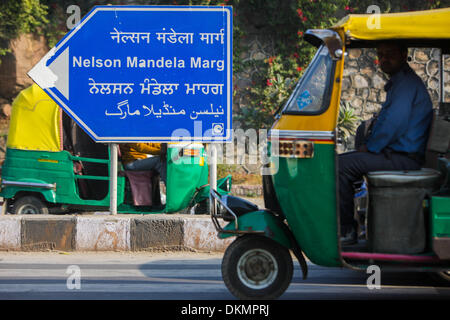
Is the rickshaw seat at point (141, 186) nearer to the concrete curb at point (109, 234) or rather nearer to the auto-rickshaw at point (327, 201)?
the concrete curb at point (109, 234)

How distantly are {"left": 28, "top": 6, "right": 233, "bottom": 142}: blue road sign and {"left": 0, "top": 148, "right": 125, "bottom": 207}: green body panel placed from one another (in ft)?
3.62

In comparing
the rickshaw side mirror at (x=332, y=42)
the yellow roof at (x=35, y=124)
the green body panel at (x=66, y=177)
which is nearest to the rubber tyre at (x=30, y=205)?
the green body panel at (x=66, y=177)

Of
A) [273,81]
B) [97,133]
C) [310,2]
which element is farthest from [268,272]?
[310,2]

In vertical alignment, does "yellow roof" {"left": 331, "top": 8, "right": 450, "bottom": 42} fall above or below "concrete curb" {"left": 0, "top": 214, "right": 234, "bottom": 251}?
above

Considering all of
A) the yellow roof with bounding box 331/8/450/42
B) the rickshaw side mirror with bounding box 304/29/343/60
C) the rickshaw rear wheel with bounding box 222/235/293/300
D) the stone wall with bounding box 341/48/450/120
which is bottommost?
the rickshaw rear wheel with bounding box 222/235/293/300

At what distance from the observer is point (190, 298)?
4.64 metres

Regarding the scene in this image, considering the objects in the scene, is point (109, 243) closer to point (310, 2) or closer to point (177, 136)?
point (177, 136)

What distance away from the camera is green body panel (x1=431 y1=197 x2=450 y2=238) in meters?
4.15

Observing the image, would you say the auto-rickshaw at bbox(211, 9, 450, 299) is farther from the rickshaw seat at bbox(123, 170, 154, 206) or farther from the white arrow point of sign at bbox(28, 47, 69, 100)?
the rickshaw seat at bbox(123, 170, 154, 206)

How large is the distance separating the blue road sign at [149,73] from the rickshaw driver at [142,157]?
104 cm

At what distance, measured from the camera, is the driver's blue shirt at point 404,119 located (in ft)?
14.7

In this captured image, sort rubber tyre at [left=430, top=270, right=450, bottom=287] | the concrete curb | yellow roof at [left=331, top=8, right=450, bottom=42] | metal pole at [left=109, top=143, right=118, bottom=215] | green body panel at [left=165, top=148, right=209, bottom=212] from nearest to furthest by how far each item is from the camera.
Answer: yellow roof at [left=331, top=8, right=450, bottom=42]
rubber tyre at [left=430, top=270, right=450, bottom=287]
the concrete curb
metal pole at [left=109, top=143, right=118, bottom=215]
green body panel at [left=165, top=148, right=209, bottom=212]

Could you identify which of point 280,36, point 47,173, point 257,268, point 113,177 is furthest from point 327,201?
point 280,36

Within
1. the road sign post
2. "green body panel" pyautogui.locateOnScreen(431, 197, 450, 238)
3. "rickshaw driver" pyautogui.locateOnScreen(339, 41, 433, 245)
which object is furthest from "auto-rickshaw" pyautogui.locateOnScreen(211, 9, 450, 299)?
the road sign post
